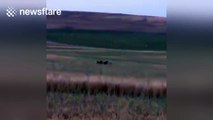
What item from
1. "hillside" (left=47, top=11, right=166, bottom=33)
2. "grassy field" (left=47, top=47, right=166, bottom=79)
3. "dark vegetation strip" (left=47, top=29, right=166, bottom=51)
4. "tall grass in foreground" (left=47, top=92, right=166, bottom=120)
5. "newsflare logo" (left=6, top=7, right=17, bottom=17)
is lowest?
"tall grass in foreground" (left=47, top=92, right=166, bottom=120)

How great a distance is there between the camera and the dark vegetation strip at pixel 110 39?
6324 mm

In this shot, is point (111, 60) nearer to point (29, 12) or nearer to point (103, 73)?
point (103, 73)

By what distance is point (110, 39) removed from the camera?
6.32 meters

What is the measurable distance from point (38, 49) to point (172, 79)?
3.92 feet

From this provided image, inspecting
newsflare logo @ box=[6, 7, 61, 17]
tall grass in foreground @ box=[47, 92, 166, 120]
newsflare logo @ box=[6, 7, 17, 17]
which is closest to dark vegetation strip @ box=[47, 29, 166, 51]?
newsflare logo @ box=[6, 7, 61, 17]

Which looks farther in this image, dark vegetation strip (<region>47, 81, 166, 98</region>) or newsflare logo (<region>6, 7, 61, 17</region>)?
dark vegetation strip (<region>47, 81, 166, 98</region>)

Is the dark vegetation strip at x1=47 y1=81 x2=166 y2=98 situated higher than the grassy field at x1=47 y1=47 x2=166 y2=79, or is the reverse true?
the grassy field at x1=47 y1=47 x2=166 y2=79

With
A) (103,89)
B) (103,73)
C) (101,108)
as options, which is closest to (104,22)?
(103,73)

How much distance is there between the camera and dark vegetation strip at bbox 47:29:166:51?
632 cm

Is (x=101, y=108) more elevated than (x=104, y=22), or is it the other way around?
(x=104, y=22)

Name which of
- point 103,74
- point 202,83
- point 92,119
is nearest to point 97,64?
point 103,74

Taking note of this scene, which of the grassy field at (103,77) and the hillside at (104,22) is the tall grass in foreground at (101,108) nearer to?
the grassy field at (103,77)

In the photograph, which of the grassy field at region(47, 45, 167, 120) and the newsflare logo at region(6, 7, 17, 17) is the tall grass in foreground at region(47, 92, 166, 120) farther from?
the newsflare logo at region(6, 7, 17, 17)

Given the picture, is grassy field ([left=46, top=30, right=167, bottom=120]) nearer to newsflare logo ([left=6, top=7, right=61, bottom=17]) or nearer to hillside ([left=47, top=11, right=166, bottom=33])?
hillside ([left=47, top=11, right=166, bottom=33])
